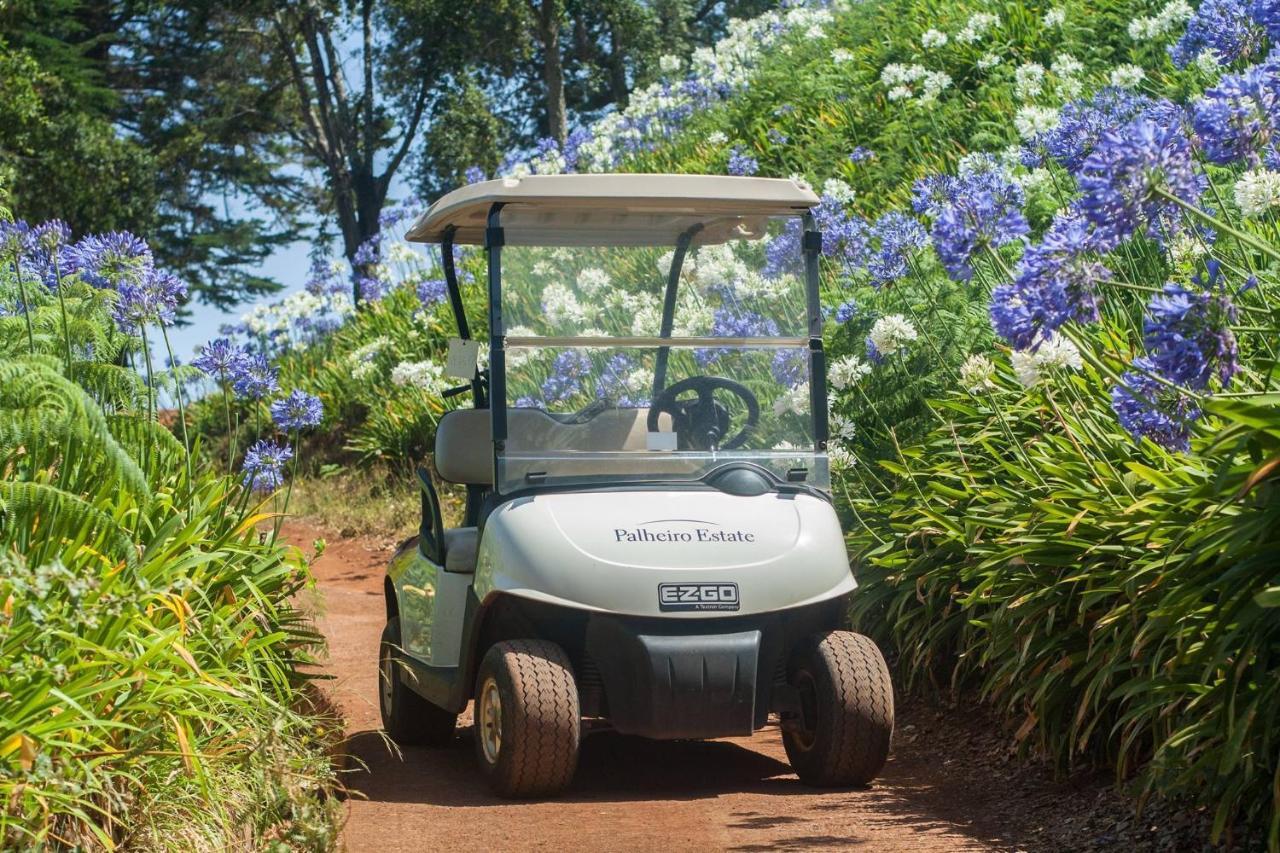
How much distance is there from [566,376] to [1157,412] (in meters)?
2.05

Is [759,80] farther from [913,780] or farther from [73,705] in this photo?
[73,705]

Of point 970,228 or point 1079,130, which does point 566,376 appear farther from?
point 1079,130

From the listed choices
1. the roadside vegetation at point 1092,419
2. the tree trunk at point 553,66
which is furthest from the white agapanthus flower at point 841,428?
the tree trunk at point 553,66

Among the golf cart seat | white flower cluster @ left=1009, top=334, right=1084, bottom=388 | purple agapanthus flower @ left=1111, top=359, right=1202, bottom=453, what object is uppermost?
white flower cluster @ left=1009, top=334, right=1084, bottom=388

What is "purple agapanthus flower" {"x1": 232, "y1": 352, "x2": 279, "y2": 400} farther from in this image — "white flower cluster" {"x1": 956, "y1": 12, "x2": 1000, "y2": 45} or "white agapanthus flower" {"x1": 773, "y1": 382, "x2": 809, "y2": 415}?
"white flower cluster" {"x1": 956, "y1": 12, "x2": 1000, "y2": 45}

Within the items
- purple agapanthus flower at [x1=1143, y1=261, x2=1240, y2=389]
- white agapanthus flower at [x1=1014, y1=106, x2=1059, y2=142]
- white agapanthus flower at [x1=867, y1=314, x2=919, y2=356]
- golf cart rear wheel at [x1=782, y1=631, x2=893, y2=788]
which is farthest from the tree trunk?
purple agapanthus flower at [x1=1143, y1=261, x2=1240, y2=389]

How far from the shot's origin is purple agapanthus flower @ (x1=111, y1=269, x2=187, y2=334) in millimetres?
5262

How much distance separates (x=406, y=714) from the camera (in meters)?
5.58

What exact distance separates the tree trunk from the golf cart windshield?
43.0 feet

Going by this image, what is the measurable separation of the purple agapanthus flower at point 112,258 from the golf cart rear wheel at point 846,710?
8.64 ft

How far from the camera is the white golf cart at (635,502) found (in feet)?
14.9

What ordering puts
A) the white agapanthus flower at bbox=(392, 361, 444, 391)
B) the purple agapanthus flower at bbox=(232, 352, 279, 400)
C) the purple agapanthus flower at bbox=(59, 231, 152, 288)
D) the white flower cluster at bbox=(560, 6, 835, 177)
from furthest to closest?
the white flower cluster at bbox=(560, 6, 835, 177) → the white agapanthus flower at bbox=(392, 361, 444, 391) → the purple agapanthus flower at bbox=(232, 352, 279, 400) → the purple agapanthus flower at bbox=(59, 231, 152, 288)

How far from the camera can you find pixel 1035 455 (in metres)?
5.28

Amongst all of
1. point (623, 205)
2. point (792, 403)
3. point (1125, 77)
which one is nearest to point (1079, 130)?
point (792, 403)
